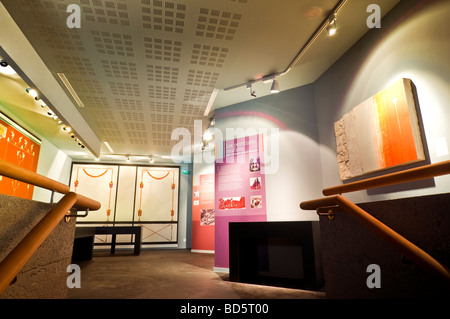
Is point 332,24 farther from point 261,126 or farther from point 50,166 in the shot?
point 50,166

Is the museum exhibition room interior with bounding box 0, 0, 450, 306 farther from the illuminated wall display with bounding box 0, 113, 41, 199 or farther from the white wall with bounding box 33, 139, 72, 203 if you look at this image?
the white wall with bounding box 33, 139, 72, 203

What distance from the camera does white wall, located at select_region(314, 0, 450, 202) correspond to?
2.29 m

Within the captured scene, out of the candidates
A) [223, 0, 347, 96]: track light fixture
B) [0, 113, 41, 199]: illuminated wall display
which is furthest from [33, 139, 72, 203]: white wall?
[223, 0, 347, 96]: track light fixture

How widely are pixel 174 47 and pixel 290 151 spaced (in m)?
2.43

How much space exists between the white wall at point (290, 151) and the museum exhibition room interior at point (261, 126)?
0.02 m

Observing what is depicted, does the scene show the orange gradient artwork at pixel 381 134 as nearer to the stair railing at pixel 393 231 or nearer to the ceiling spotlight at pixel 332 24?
the ceiling spotlight at pixel 332 24

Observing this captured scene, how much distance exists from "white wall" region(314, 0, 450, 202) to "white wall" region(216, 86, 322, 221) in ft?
1.59

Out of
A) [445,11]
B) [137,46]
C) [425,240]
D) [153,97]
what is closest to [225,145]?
[153,97]

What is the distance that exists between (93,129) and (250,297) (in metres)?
5.26

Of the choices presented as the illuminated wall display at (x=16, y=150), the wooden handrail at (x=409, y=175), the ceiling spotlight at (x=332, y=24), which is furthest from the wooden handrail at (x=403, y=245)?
the illuminated wall display at (x=16, y=150)

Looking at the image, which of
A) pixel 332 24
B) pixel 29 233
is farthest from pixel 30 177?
pixel 332 24

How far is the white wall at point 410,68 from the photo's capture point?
2.29m

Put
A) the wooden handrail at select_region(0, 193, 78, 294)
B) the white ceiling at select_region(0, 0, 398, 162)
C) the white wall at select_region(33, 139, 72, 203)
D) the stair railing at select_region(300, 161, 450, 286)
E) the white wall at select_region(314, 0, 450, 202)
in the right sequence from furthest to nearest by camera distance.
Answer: the white wall at select_region(33, 139, 72, 203) → the white ceiling at select_region(0, 0, 398, 162) → the white wall at select_region(314, 0, 450, 202) → the stair railing at select_region(300, 161, 450, 286) → the wooden handrail at select_region(0, 193, 78, 294)
